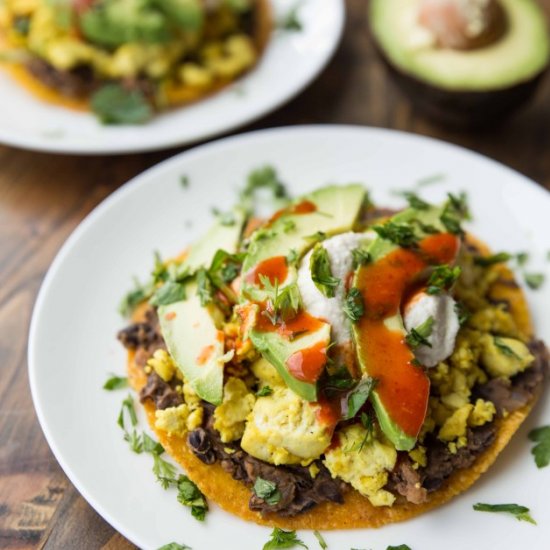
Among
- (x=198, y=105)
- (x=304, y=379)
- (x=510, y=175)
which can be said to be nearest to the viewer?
(x=304, y=379)

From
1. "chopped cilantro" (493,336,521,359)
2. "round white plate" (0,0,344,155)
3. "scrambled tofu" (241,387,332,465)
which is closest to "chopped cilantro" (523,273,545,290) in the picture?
"chopped cilantro" (493,336,521,359)

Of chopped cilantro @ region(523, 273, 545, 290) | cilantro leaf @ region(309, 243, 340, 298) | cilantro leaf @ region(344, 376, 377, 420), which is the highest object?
cilantro leaf @ region(309, 243, 340, 298)

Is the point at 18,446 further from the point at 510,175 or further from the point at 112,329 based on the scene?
the point at 510,175

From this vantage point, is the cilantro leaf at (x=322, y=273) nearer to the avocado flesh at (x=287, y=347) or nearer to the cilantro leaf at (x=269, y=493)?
the avocado flesh at (x=287, y=347)

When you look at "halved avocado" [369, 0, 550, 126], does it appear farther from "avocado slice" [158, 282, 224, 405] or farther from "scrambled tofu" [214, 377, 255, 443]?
"scrambled tofu" [214, 377, 255, 443]

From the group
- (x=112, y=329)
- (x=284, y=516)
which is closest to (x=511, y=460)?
(x=284, y=516)

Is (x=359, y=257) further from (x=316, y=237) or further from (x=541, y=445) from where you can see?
(x=541, y=445)

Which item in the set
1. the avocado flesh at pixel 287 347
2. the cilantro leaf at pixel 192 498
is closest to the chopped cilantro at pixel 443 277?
the avocado flesh at pixel 287 347
